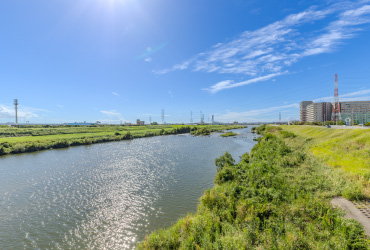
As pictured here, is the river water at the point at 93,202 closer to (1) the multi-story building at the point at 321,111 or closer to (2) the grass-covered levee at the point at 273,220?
(2) the grass-covered levee at the point at 273,220

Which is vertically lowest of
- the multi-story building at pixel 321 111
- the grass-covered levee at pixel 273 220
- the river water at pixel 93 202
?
the river water at pixel 93 202

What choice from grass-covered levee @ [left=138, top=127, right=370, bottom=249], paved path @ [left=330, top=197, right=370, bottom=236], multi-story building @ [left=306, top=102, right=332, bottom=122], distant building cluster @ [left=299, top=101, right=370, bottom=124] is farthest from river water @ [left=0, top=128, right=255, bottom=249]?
multi-story building @ [left=306, top=102, right=332, bottom=122]

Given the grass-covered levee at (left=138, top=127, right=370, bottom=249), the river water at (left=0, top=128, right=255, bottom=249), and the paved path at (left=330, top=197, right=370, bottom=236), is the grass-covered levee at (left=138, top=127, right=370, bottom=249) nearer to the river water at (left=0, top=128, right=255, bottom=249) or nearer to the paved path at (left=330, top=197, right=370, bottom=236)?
the paved path at (left=330, top=197, right=370, bottom=236)

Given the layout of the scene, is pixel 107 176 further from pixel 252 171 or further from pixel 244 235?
pixel 244 235

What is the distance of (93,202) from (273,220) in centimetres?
1953

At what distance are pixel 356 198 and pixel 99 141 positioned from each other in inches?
3260

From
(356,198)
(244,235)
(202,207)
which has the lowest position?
(202,207)

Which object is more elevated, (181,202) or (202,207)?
(202,207)

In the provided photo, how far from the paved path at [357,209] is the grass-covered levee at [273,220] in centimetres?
56

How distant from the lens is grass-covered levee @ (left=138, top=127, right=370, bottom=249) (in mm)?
8891

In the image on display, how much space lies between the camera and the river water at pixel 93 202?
1387 cm

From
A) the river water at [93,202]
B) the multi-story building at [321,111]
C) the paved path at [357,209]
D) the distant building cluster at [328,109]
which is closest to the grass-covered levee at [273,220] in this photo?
the paved path at [357,209]

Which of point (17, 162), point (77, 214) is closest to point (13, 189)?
point (77, 214)

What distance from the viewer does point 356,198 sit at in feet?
41.2
